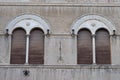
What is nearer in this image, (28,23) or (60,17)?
(28,23)

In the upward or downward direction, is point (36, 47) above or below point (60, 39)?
below

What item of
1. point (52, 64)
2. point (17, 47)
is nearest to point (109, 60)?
point (52, 64)

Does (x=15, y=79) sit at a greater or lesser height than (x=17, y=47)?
Result: lesser

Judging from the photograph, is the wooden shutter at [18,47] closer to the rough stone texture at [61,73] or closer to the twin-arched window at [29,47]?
the twin-arched window at [29,47]

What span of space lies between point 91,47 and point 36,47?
263 cm

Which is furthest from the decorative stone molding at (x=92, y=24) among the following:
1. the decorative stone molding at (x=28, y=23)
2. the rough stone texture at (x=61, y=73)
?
the rough stone texture at (x=61, y=73)

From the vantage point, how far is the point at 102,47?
623 inches

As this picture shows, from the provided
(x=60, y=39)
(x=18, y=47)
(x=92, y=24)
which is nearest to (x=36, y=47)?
(x=18, y=47)

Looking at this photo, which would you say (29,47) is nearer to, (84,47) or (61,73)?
(61,73)

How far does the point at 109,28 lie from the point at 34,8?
12.5 feet

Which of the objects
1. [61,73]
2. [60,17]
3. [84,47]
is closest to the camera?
[61,73]

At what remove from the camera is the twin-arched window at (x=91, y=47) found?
15633mm

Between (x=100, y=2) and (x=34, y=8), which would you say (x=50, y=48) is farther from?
(x=100, y=2)

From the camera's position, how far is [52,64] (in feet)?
50.6
